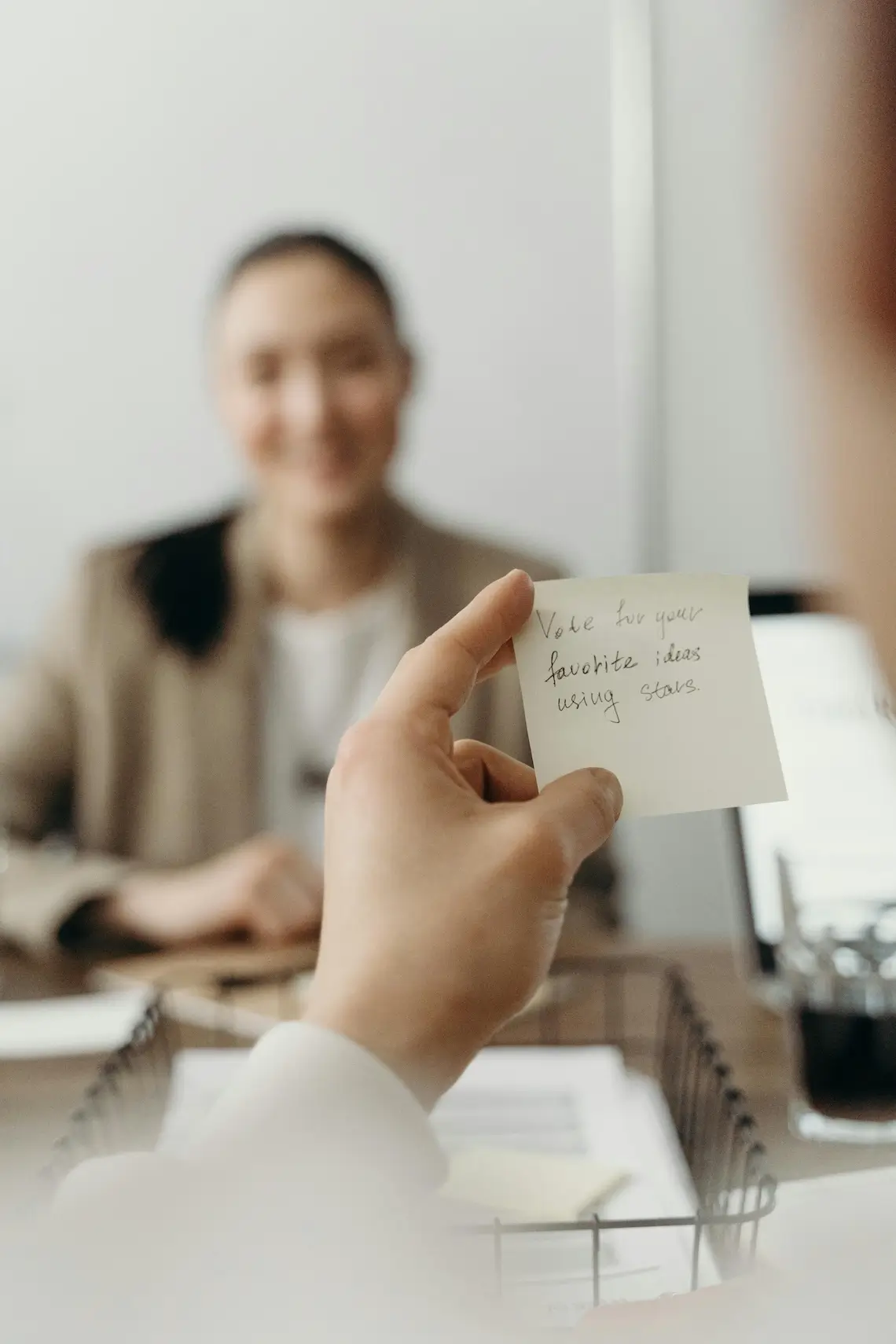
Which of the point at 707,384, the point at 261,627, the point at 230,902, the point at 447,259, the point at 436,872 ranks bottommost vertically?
the point at 230,902

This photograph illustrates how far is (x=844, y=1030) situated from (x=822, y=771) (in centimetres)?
23

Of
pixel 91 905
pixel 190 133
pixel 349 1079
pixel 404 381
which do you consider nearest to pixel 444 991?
pixel 349 1079

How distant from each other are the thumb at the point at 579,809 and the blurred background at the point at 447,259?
106 cm

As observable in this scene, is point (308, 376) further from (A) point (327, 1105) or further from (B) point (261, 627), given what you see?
(A) point (327, 1105)

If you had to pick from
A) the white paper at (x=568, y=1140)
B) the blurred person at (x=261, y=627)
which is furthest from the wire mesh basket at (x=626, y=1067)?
the blurred person at (x=261, y=627)

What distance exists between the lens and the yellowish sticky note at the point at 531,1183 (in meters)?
0.50

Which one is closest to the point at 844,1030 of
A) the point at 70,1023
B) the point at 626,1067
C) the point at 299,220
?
the point at 626,1067

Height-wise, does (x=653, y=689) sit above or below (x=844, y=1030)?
above

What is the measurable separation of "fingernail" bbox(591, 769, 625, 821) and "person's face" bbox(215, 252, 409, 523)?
3.52 feet

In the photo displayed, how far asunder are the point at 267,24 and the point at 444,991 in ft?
4.40

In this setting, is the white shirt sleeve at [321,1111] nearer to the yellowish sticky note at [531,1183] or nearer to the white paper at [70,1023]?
the yellowish sticky note at [531,1183]

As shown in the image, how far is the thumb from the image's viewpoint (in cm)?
35

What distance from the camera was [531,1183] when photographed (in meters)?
0.52

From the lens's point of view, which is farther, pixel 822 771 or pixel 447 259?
pixel 447 259
